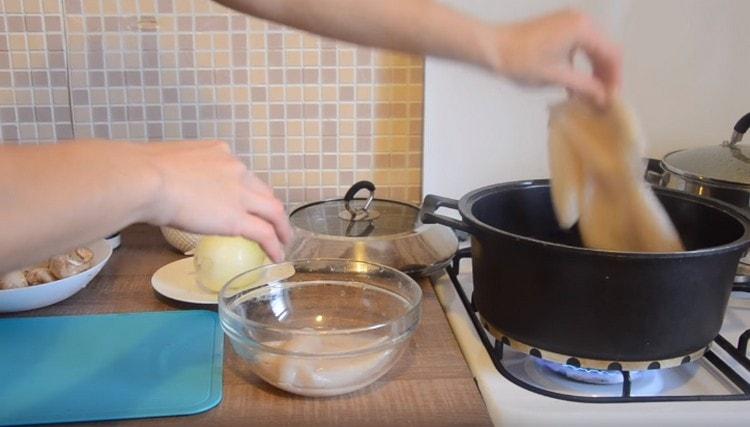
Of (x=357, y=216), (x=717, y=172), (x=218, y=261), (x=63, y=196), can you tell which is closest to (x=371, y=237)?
(x=357, y=216)

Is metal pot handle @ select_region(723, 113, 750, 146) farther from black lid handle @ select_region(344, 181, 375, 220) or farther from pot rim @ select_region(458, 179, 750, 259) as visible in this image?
black lid handle @ select_region(344, 181, 375, 220)

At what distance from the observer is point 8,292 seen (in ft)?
2.93

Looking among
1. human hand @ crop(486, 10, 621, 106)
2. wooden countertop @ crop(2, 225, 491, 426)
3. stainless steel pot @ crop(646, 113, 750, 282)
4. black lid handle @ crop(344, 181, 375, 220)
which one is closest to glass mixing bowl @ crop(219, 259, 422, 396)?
wooden countertop @ crop(2, 225, 491, 426)

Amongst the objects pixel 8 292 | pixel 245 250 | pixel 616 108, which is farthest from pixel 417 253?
pixel 8 292

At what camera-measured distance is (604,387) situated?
79 cm

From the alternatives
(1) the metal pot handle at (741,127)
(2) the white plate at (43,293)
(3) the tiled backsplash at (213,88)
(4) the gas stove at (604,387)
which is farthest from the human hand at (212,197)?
(1) the metal pot handle at (741,127)

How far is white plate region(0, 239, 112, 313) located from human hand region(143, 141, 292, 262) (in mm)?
377

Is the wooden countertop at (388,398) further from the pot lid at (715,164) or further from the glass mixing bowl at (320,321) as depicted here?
the pot lid at (715,164)

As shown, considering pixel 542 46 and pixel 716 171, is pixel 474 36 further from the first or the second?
pixel 716 171

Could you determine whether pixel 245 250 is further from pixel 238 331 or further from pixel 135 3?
pixel 135 3

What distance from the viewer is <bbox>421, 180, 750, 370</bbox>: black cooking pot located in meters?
0.71

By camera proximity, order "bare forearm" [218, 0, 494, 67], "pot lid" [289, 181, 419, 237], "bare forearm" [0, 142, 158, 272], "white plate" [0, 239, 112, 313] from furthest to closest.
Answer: "pot lid" [289, 181, 419, 237], "white plate" [0, 239, 112, 313], "bare forearm" [218, 0, 494, 67], "bare forearm" [0, 142, 158, 272]

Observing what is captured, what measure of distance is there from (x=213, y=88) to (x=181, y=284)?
0.31 m

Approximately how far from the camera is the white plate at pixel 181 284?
938 mm
